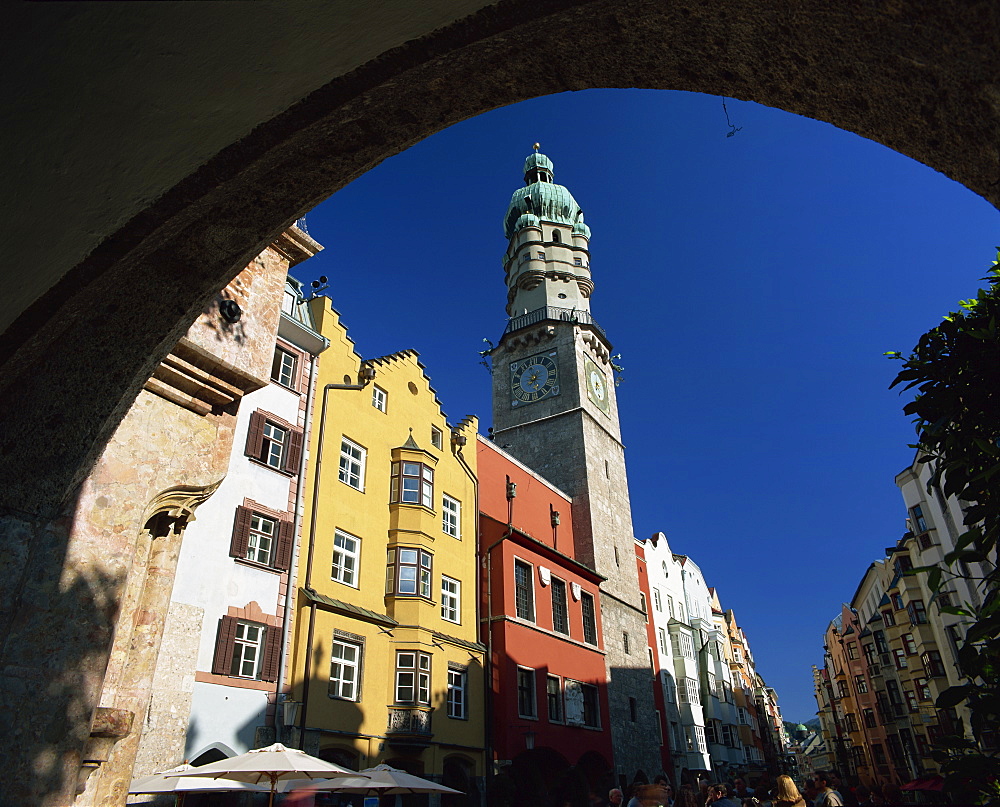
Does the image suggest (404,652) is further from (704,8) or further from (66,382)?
(704,8)

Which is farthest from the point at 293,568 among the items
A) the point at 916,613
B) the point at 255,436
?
the point at 916,613

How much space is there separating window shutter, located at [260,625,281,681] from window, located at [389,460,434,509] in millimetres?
5946

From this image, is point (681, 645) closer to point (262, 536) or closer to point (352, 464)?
point (352, 464)

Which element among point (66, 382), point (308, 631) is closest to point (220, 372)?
point (66, 382)

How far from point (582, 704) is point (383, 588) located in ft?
33.6

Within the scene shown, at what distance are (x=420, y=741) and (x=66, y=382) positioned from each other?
54.3 feet

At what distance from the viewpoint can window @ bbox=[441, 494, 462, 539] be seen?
2256cm

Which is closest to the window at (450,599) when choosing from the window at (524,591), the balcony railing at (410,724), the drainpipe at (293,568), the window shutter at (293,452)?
the window at (524,591)

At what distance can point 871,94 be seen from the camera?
251 cm

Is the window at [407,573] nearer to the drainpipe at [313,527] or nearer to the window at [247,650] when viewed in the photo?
the drainpipe at [313,527]

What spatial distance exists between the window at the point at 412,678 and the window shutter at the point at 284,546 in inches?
171

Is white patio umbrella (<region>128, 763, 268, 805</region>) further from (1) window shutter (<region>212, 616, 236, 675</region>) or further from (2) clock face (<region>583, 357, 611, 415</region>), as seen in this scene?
(2) clock face (<region>583, 357, 611, 415</region>)

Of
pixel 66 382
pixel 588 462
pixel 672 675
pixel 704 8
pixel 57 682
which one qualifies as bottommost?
pixel 57 682

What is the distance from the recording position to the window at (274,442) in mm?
16734
